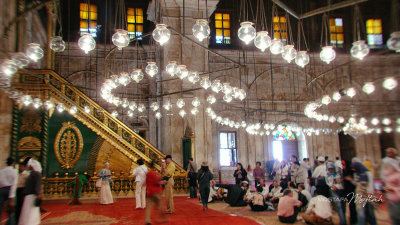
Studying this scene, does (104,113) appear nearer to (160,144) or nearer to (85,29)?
(160,144)

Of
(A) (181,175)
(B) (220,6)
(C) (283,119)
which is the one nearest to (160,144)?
(A) (181,175)

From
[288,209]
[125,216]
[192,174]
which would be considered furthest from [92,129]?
[288,209]

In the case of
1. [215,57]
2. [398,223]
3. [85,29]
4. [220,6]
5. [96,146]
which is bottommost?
[398,223]

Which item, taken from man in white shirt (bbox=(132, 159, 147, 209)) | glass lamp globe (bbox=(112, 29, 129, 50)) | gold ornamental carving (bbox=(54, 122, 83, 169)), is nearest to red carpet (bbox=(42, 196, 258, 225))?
man in white shirt (bbox=(132, 159, 147, 209))

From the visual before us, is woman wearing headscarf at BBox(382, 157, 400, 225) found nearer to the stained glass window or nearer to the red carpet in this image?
the red carpet

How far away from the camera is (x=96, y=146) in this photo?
482 inches

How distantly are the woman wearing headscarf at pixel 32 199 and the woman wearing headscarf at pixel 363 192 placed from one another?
211 inches

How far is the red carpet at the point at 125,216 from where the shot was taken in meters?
6.89

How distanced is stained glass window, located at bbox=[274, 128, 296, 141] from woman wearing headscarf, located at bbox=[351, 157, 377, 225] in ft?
45.2

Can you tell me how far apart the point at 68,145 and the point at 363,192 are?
993 cm

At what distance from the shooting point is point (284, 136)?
1970 centimetres

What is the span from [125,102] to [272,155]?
990cm

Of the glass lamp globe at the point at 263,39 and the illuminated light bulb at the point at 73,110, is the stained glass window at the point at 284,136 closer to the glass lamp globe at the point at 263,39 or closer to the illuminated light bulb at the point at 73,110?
the illuminated light bulb at the point at 73,110

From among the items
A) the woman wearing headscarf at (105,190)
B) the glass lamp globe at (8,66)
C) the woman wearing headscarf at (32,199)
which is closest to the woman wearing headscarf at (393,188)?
the woman wearing headscarf at (32,199)
